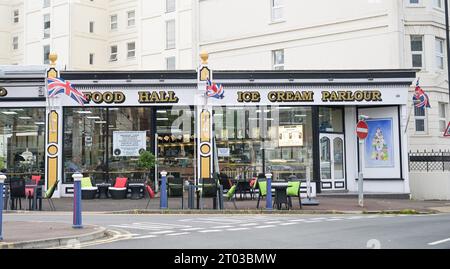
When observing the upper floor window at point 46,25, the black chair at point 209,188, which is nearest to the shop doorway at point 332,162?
the black chair at point 209,188

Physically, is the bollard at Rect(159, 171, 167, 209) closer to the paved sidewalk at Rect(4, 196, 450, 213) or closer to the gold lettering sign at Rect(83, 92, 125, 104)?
the paved sidewalk at Rect(4, 196, 450, 213)

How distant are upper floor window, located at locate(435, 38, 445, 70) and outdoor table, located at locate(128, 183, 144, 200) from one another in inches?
658

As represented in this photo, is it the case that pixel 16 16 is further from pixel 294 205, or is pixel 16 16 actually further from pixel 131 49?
pixel 294 205

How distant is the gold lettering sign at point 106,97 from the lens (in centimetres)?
2802

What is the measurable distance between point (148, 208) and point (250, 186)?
17.8ft

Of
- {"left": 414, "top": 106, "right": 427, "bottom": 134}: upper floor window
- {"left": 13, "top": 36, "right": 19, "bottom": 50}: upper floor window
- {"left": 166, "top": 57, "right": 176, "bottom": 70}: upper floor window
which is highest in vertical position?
{"left": 13, "top": 36, "right": 19, "bottom": 50}: upper floor window

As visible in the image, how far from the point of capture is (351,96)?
92.0 feet

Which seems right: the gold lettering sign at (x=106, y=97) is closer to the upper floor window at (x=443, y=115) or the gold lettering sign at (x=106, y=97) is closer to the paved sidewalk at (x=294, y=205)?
the paved sidewalk at (x=294, y=205)

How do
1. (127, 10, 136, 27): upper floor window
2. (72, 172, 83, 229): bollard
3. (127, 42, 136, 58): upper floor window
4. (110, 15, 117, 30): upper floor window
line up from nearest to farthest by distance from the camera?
(72, 172, 83, 229): bollard → (127, 42, 136, 58): upper floor window → (127, 10, 136, 27): upper floor window → (110, 15, 117, 30): upper floor window

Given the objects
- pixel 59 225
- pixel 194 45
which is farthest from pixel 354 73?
pixel 59 225

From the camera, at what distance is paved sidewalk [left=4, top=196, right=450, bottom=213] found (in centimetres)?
2186

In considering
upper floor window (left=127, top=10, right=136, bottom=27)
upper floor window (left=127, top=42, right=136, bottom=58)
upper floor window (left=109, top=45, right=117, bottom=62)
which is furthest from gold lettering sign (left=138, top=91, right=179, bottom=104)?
upper floor window (left=109, top=45, right=117, bottom=62)

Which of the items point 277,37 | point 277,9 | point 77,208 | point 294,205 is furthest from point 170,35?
point 77,208

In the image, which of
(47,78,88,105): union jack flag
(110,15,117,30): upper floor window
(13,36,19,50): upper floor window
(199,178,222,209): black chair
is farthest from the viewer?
(13,36,19,50): upper floor window
